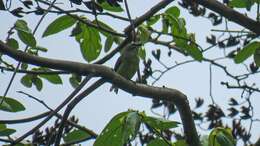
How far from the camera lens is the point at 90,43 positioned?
3.04 m

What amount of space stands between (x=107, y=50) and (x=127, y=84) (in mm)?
580

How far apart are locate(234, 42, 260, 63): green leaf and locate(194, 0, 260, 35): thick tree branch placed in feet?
0.34

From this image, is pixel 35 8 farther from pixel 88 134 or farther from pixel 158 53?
pixel 158 53

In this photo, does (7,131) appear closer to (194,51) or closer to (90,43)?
(90,43)

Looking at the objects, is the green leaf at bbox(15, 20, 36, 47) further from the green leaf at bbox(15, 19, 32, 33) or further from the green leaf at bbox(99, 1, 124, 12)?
the green leaf at bbox(99, 1, 124, 12)

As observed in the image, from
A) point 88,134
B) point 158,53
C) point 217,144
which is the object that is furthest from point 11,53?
point 158,53

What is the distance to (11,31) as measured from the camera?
2500 mm

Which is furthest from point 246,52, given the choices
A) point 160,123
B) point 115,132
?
point 115,132

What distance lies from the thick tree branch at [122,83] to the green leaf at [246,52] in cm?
39

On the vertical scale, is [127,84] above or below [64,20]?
below

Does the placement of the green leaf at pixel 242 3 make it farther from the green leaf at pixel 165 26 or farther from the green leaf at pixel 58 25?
the green leaf at pixel 58 25

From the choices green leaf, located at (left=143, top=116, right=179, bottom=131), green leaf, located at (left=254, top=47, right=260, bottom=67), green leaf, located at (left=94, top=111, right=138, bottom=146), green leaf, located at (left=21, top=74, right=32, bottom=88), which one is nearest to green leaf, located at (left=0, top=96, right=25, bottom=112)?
green leaf, located at (left=94, top=111, right=138, bottom=146)

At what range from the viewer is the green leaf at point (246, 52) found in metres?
2.91

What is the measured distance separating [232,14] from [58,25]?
35.8 inches
